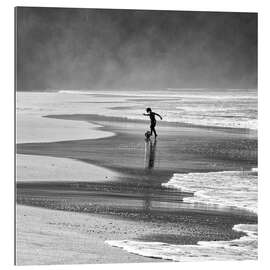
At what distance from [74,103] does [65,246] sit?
129 centimetres

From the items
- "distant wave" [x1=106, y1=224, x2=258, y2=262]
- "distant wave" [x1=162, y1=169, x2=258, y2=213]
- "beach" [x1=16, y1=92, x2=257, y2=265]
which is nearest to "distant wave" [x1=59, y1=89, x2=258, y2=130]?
"beach" [x1=16, y1=92, x2=257, y2=265]

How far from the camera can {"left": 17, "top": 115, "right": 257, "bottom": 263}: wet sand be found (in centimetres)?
814

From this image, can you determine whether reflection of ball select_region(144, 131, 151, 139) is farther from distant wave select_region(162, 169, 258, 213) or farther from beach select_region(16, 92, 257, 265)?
distant wave select_region(162, 169, 258, 213)

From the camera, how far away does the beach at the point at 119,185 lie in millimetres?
7977

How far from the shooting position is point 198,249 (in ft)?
26.7

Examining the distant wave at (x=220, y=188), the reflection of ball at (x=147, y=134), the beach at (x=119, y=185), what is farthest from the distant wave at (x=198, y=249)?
the reflection of ball at (x=147, y=134)

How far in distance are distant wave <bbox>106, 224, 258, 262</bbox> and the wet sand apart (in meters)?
0.05

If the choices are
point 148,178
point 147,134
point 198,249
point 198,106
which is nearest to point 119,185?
point 148,178

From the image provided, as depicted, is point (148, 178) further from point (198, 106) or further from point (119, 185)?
point (198, 106)

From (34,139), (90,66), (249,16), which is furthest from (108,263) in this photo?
(249,16)

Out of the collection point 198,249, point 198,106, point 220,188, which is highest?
point 198,106

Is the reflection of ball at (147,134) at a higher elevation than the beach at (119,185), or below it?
higher

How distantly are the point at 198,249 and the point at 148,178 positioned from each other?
76 cm

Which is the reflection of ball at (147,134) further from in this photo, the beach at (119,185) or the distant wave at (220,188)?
the distant wave at (220,188)
